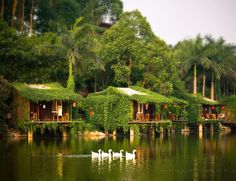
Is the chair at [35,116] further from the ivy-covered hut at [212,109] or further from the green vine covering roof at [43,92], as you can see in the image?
the ivy-covered hut at [212,109]

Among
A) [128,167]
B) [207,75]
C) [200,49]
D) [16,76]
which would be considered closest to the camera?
[128,167]

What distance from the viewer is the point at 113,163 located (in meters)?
29.5

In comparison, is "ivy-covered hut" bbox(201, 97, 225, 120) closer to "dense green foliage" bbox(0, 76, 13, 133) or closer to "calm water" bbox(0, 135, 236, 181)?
"calm water" bbox(0, 135, 236, 181)

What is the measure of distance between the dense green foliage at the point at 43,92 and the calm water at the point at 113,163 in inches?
197

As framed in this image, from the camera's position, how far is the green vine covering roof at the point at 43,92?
43688 millimetres

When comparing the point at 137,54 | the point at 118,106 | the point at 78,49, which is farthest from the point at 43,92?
the point at 137,54

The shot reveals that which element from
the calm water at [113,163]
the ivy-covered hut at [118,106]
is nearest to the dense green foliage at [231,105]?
the ivy-covered hut at [118,106]

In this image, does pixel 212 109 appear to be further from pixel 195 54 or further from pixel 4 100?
pixel 4 100

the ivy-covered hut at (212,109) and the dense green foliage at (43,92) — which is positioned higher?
the dense green foliage at (43,92)

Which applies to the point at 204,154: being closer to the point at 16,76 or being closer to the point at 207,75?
the point at 16,76

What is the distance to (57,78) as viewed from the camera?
5544 cm

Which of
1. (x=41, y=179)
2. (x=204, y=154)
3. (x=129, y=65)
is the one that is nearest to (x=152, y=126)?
(x=129, y=65)

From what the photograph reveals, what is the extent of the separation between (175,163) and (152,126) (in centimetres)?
2232

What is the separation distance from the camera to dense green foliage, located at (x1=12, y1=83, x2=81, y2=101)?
1720 inches
